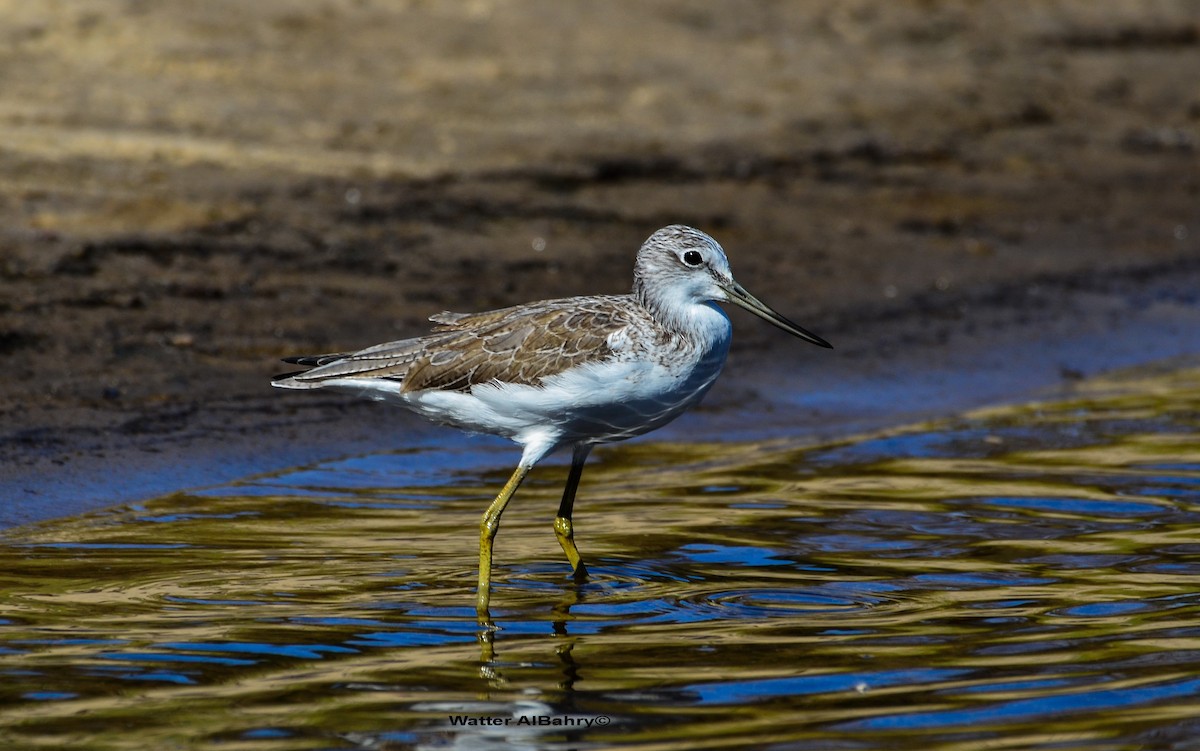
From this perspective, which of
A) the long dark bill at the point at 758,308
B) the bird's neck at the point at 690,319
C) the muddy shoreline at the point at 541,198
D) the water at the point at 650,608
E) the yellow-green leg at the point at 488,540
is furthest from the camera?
the muddy shoreline at the point at 541,198

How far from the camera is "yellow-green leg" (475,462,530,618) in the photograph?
22.3 feet

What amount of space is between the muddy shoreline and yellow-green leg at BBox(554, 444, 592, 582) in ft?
7.43

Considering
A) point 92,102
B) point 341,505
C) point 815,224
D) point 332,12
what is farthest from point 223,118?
point 341,505

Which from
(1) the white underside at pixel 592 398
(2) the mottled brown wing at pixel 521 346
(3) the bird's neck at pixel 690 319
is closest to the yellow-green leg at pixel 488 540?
(1) the white underside at pixel 592 398

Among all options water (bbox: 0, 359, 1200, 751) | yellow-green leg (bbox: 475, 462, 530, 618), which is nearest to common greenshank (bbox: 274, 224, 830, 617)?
yellow-green leg (bbox: 475, 462, 530, 618)

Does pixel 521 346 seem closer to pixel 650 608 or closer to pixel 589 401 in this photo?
pixel 589 401

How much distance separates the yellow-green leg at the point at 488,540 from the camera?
6.79 meters

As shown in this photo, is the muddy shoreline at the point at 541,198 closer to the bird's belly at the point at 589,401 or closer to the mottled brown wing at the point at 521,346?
the mottled brown wing at the point at 521,346

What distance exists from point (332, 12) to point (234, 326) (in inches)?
214

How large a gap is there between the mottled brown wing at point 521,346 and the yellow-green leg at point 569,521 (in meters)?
0.59

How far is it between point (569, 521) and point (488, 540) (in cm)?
47

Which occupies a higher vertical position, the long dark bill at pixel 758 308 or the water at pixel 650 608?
the long dark bill at pixel 758 308

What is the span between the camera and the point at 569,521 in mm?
7434

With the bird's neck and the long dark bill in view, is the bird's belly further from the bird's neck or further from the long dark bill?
the long dark bill
